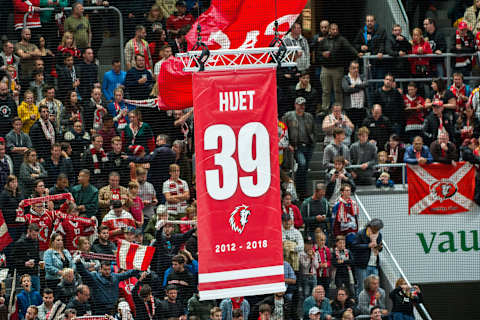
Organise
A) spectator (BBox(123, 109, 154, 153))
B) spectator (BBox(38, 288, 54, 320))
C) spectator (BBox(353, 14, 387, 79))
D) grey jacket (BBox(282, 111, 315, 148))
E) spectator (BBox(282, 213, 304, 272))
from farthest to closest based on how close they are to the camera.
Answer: spectator (BBox(353, 14, 387, 79)) → grey jacket (BBox(282, 111, 315, 148)) → spectator (BBox(123, 109, 154, 153)) → spectator (BBox(282, 213, 304, 272)) → spectator (BBox(38, 288, 54, 320))

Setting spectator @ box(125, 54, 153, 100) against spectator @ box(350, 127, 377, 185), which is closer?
spectator @ box(350, 127, 377, 185)

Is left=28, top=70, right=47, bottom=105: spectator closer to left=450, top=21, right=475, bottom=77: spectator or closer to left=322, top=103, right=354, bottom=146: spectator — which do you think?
left=322, top=103, right=354, bottom=146: spectator

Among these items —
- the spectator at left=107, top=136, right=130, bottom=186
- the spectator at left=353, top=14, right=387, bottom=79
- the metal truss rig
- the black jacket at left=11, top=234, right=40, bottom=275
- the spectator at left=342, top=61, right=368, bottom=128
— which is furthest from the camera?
the spectator at left=353, top=14, right=387, bottom=79

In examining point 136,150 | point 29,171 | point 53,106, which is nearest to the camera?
point 29,171

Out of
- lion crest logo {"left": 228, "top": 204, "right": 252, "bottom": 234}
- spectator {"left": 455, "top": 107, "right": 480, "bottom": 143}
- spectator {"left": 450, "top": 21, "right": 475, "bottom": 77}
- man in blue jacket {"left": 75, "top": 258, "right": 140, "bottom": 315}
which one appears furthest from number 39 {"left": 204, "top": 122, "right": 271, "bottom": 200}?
spectator {"left": 450, "top": 21, "right": 475, "bottom": 77}

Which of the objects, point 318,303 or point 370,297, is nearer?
point 318,303

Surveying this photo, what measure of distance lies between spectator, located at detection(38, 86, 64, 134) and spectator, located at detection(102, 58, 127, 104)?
80 cm

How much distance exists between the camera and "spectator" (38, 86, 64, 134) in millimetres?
15242

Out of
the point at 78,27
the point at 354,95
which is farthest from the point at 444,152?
the point at 78,27

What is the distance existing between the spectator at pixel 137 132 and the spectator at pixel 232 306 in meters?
2.78

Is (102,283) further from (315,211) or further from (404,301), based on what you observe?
(404,301)

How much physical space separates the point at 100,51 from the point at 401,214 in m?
5.48

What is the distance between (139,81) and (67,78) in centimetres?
106

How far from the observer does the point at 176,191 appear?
14.6 meters
